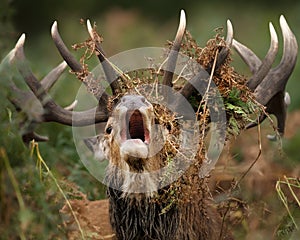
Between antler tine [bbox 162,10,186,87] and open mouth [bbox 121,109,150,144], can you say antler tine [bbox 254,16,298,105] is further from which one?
open mouth [bbox 121,109,150,144]

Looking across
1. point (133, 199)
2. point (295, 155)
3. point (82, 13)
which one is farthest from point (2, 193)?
point (82, 13)

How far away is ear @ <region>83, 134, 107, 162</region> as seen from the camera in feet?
26.1

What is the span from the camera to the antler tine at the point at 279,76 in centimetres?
854

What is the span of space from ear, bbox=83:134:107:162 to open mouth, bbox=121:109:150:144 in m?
0.68

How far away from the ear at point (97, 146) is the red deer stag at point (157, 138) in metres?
0.01

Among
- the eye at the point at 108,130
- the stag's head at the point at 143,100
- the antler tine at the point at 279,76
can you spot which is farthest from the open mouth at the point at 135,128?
the antler tine at the point at 279,76

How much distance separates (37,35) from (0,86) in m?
18.2

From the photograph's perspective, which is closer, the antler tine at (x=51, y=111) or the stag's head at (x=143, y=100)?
the stag's head at (x=143, y=100)

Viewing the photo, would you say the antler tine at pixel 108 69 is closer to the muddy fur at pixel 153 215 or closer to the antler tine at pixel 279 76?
the muddy fur at pixel 153 215

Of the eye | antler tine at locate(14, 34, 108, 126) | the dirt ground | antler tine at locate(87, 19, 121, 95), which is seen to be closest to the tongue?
the eye

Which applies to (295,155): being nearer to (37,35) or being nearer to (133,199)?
(133,199)

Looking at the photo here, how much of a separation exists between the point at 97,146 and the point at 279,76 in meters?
1.73

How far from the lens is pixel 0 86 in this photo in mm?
6918

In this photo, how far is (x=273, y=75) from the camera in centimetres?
867
